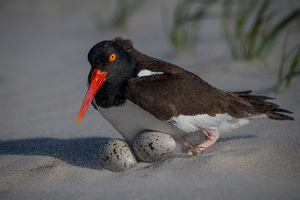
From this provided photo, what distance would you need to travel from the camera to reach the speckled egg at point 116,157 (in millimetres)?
2840

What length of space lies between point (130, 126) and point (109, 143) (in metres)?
0.28

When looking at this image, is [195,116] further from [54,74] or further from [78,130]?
[54,74]

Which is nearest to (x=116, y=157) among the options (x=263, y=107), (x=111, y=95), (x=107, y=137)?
(x=111, y=95)

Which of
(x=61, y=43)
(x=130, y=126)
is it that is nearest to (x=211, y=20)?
(x=61, y=43)

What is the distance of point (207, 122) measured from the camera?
10.2ft

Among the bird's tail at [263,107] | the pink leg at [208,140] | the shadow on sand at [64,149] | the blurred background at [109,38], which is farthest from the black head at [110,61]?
the bird's tail at [263,107]

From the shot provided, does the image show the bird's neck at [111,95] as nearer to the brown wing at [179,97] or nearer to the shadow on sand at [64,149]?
the brown wing at [179,97]

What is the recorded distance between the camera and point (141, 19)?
983 cm

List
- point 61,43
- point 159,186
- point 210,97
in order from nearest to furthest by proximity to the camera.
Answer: point 159,186, point 210,97, point 61,43

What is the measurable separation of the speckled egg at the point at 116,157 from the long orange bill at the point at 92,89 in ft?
1.35

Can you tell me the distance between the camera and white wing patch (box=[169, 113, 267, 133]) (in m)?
2.95

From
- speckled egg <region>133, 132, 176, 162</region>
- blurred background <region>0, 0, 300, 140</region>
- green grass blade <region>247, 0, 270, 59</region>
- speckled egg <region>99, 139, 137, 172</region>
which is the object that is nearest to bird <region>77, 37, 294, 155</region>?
speckled egg <region>133, 132, 176, 162</region>

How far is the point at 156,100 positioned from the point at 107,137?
1.36m

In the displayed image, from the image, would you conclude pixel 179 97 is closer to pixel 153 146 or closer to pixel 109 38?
pixel 153 146
